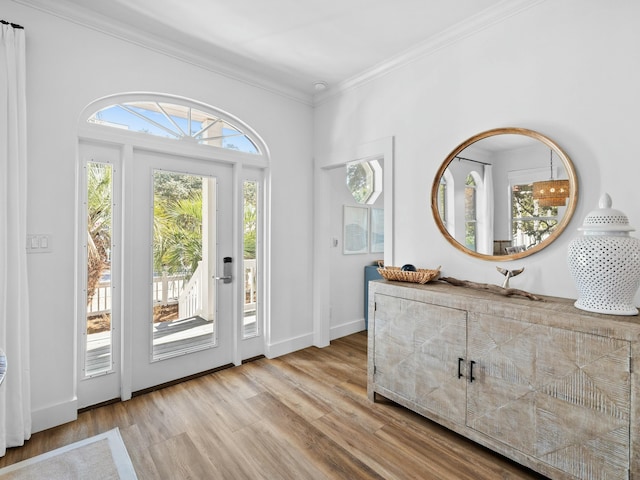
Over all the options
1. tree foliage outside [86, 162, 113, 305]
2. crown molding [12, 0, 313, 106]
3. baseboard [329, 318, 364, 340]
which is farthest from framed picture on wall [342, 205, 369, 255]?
tree foliage outside [86, 162, 113, 305]

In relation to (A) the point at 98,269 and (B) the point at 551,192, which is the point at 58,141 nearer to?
(A) the point at 98,269

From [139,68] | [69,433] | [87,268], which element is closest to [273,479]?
[69,433]

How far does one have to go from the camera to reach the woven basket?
236 cm

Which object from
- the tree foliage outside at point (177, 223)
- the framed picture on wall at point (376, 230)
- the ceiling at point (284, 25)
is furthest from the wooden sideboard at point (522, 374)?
the framed picture on wall at point (376, 230)

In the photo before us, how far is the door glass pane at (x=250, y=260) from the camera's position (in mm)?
3195

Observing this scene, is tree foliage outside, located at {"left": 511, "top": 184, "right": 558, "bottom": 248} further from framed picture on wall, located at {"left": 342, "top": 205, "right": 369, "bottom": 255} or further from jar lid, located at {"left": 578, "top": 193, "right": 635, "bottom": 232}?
framed picture on wall, located at {"left": 342, "top": 205, "right": 369, "bottom": 255}

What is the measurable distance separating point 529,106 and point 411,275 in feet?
4.33

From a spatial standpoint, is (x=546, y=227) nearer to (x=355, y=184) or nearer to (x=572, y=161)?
(x=572, y=161)

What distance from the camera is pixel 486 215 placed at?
231cm

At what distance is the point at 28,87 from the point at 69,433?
2176 millimetres

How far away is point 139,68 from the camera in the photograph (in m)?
2.50

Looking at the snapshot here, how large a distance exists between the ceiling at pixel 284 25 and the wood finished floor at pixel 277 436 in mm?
2685

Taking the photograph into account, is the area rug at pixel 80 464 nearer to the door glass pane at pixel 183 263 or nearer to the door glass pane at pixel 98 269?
the door glass pane at pixel 98 269

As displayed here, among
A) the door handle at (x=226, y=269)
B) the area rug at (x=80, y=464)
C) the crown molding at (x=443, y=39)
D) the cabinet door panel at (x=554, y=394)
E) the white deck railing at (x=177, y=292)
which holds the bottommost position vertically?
the area rug at (x=80, y=464)
